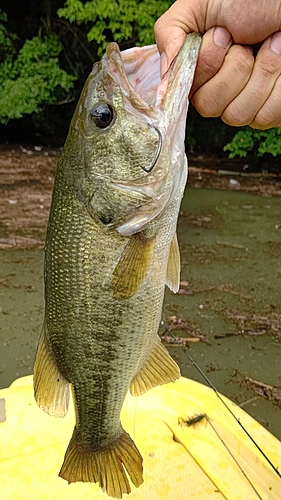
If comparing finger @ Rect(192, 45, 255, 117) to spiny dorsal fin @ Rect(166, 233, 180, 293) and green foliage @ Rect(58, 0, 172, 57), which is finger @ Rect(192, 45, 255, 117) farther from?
green foliage @ Rect(58, 0, 172, 57)

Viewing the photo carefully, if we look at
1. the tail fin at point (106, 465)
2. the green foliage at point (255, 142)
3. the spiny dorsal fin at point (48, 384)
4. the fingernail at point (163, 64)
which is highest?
the fingernail at point (163, 64)

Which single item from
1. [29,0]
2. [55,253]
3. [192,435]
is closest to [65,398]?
[55,253]

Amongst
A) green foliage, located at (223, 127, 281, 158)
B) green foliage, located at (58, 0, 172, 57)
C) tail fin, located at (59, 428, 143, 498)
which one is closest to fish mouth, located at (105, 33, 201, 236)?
tail fin, located at (59, 428, 143, 498)

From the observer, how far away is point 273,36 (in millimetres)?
1519

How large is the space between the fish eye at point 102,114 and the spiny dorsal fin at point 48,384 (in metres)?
0.68

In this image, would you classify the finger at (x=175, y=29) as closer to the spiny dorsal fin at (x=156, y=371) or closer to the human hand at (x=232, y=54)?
the human hand at (x=232, y=54)

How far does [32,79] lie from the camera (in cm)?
1220

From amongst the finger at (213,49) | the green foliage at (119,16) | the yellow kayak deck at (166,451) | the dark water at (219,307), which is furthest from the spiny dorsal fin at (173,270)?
the green foliage at (119,16)

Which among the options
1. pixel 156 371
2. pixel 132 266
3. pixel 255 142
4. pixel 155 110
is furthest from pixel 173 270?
pixel 255 142

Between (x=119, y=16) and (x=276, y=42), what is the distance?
1090 centimetres

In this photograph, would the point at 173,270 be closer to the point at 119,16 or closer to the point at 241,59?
the point at 241,59

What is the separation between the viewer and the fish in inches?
62.1

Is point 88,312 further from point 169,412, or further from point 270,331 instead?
point 270,331

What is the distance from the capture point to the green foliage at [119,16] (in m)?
11.3
